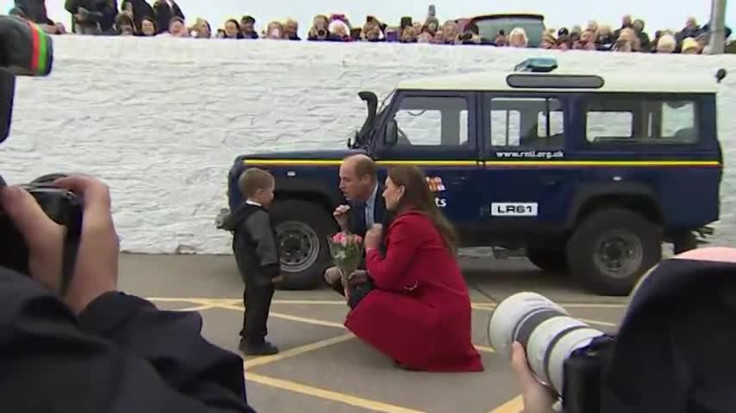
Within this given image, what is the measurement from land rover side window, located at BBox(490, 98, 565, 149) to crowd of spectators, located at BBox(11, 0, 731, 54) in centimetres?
425

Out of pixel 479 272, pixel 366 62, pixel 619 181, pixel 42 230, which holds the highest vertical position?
pixel 366 62

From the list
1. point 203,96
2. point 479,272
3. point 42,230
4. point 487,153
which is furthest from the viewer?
point 203,96

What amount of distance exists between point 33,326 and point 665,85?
33.0ft

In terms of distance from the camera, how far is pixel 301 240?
985cm

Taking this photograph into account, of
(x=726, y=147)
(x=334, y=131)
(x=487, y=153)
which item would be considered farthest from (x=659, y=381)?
(x=726, y=147)

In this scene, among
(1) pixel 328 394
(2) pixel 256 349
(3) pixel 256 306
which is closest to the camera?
(1) pixel 328 394

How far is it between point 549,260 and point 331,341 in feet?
16.4

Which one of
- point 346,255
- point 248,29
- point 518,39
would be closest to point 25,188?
point 346,255

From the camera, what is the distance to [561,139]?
10047 mm

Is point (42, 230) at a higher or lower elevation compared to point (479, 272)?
higher

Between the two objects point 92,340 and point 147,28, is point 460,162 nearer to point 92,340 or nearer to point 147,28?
point 147,28

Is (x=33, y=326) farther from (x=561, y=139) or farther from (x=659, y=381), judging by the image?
(x=561, y=139)

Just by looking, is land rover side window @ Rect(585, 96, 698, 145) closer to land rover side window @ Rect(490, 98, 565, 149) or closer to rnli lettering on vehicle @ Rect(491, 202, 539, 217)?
land rover side window @ Rect(490, 98, 565, 149)

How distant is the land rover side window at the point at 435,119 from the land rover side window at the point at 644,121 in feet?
4.81
